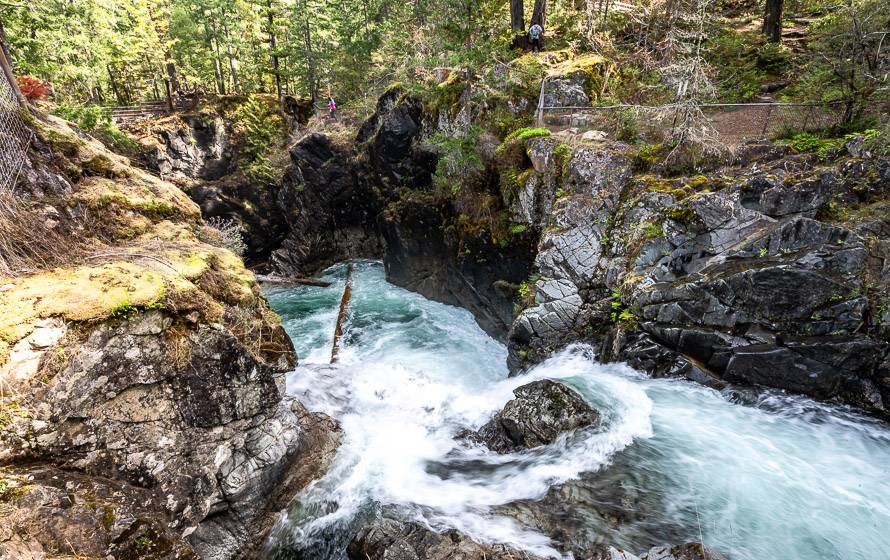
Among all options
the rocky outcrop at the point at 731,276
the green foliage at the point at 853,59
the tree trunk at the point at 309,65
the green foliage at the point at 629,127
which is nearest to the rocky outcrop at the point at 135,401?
the rocky outcrop at the point at 731,276

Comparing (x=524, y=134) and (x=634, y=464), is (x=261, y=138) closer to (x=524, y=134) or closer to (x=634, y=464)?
(x=524, y=134)

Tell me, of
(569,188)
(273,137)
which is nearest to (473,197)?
(569,188)

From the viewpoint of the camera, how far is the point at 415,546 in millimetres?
5871

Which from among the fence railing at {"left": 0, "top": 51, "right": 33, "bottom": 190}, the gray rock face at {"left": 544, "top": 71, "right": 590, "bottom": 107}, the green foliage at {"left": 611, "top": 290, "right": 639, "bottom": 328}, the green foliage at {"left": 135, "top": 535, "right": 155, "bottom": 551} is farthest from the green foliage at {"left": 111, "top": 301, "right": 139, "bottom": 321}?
the gray rock face at {"left": 544, "top": 71, "right": 590, "bottom": 107}

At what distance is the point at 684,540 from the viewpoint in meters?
5.95

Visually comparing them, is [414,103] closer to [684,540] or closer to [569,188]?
[569,188]

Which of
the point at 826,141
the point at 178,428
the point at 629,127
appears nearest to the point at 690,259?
the point at 826,141

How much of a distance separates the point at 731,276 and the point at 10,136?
15245mm

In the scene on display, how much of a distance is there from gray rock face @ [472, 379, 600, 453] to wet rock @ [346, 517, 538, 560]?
9.18 feet

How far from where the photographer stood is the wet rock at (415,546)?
5.66 metres

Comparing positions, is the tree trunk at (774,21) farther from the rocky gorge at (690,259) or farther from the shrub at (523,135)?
the shrub at (523,135)

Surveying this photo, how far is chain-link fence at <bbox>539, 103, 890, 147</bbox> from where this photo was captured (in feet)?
34.6

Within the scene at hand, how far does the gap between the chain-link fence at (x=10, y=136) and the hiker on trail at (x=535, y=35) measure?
1764cm

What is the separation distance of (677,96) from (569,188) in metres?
3.73
